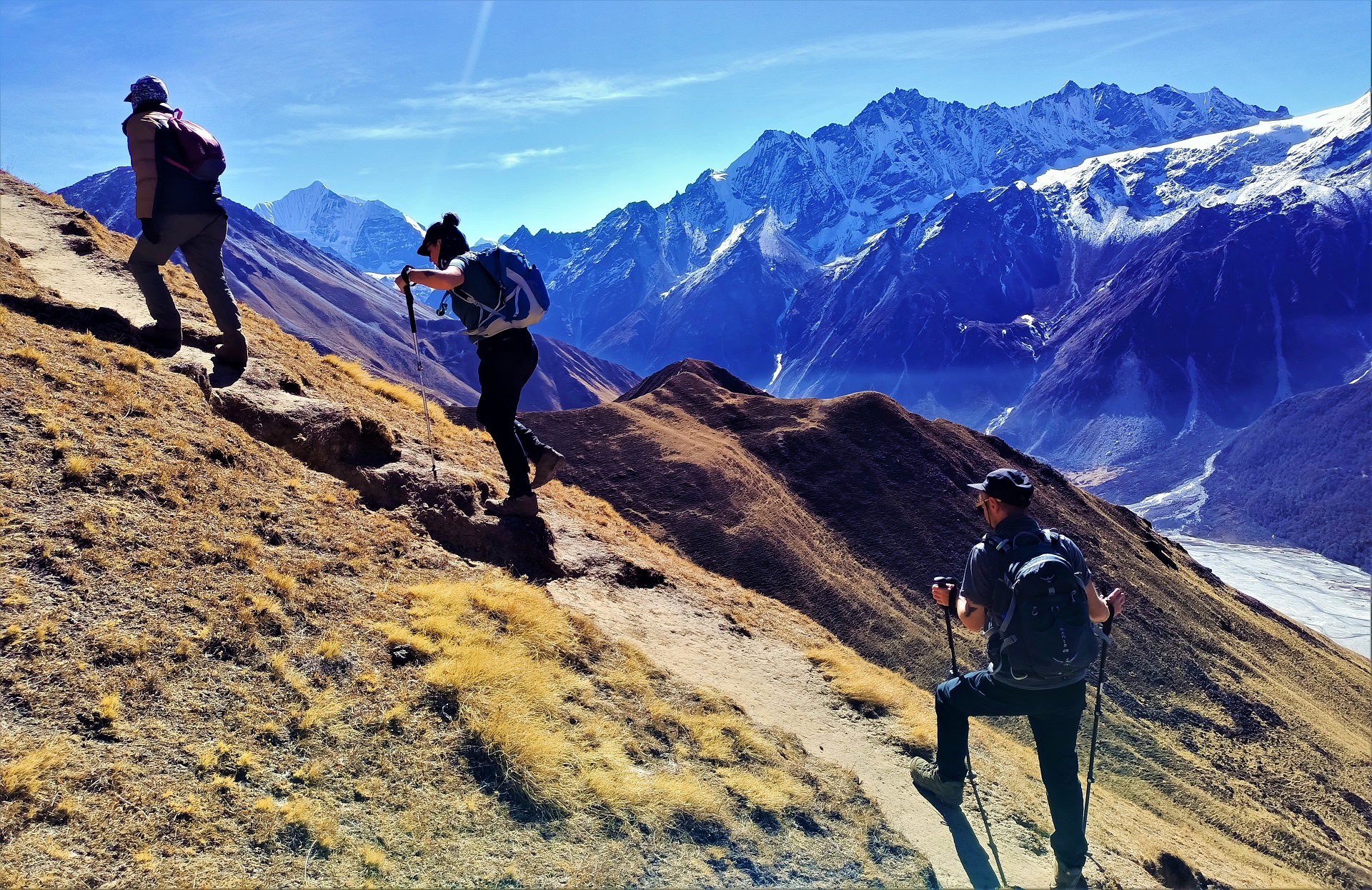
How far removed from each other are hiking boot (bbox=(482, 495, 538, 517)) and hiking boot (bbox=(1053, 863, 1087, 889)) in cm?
670

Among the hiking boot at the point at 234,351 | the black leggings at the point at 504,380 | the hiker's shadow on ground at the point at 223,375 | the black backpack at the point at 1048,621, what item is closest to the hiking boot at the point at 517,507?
the black leggings at the point at 504,380

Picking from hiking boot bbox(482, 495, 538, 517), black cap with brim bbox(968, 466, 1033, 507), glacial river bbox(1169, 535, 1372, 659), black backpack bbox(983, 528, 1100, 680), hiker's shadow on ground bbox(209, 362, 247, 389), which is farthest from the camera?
glacial river bbox(1169, 535, 1372, 659)

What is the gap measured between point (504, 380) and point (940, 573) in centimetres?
1642

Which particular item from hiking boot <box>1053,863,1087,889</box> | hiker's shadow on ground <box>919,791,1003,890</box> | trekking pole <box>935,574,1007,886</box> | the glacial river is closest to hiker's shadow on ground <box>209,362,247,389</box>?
trekking pole <box>935,574,1007,886</box>

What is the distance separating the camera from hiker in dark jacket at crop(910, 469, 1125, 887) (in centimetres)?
583

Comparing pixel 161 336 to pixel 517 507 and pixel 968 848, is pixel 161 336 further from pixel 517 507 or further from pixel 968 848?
pixel 968 848

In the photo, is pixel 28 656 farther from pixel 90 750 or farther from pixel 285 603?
pixel 285 603

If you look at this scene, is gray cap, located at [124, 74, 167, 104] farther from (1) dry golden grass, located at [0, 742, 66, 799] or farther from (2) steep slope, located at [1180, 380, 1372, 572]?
(2) steep slope, located at [1180, 380, 1372, 572]

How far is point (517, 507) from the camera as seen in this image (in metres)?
9.45

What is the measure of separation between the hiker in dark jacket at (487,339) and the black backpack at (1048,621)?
4.84 metres

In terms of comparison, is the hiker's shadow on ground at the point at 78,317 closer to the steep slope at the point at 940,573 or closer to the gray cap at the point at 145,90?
the gray cap at the point at 145,90

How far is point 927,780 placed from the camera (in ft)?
23.6

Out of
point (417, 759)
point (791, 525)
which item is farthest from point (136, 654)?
point (791, 525)

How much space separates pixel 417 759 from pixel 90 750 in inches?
75.0
